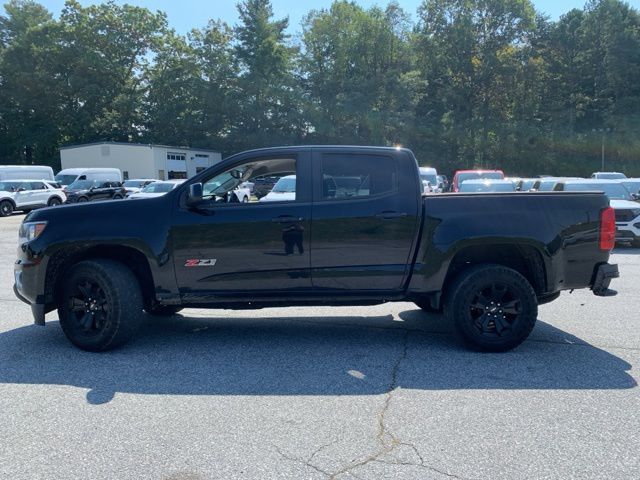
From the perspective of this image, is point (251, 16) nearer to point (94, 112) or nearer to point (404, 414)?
point (94, 112)

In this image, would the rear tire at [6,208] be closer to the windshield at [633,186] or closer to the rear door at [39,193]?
the rear door at [39,193]

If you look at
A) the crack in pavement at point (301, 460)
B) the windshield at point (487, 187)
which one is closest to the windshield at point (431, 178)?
the windshield at point (487, 187)

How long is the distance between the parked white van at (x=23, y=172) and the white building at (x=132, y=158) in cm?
1281

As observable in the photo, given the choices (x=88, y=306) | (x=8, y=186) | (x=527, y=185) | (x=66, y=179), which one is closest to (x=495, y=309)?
(x=88, y=306)

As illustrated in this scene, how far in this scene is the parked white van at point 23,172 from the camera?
3216cm

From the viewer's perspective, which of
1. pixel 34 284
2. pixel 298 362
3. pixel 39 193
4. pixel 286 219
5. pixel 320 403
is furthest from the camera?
pixel 39 193

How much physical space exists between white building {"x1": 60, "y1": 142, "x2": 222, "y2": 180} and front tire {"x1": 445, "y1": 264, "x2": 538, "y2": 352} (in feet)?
139

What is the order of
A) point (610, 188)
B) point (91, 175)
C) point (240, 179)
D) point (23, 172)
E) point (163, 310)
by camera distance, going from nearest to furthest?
point (240, 179) < point (163, 310) < point (610, 188) < point (23, 172) < point (91, 175)

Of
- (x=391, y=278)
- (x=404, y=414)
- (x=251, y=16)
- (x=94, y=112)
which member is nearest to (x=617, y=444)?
(x=404, y=414)

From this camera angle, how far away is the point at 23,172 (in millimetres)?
32969

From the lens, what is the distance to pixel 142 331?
6.21 m

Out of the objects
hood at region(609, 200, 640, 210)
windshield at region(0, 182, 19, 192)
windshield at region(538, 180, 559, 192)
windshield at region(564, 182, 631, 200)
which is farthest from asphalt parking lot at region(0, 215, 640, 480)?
windshield at region(0, 182, 19, 192)

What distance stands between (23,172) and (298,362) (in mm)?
33227

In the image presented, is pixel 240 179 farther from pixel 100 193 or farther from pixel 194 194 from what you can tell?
pixel 100 193
